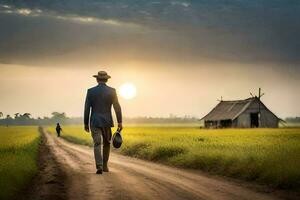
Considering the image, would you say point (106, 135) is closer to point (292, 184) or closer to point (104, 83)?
point (104, 83)

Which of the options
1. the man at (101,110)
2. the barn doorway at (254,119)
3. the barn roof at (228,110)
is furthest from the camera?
the barn doorway at (254,119)

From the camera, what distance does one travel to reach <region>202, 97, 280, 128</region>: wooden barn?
261 feet

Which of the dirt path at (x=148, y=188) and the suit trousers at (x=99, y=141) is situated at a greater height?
the suit trousers at (x=99, y=141)

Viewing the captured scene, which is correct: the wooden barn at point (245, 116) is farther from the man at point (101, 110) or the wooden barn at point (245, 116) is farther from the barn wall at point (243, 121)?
the man at point (101, 110)

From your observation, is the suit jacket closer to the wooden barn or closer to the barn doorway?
the wooden barn

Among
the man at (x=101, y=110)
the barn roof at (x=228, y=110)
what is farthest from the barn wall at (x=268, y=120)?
the man at (x=101, y=110)

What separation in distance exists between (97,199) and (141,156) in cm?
1539

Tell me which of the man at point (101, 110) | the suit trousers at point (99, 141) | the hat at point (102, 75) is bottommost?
the suit trousers at point (99, 141)

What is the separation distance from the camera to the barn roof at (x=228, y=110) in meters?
81.0

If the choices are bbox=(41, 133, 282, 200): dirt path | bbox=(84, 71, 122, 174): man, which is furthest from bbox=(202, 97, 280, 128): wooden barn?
bbox=(41, 133, 282, 200): dirt path

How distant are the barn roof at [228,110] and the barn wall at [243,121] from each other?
0.76 m

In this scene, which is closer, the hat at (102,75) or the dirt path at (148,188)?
the dirt path at (148,188)

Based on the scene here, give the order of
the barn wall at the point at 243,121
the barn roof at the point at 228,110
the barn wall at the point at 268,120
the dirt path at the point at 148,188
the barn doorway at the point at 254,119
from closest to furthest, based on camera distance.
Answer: the dirt path at the point at 148,188
the barn wall at the point at 243,121
the barn roof at the point at 228,110
the barn doorway at the point at 254,119
the barn wall at the point at 268,120

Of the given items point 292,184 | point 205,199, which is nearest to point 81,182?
point 205,199
